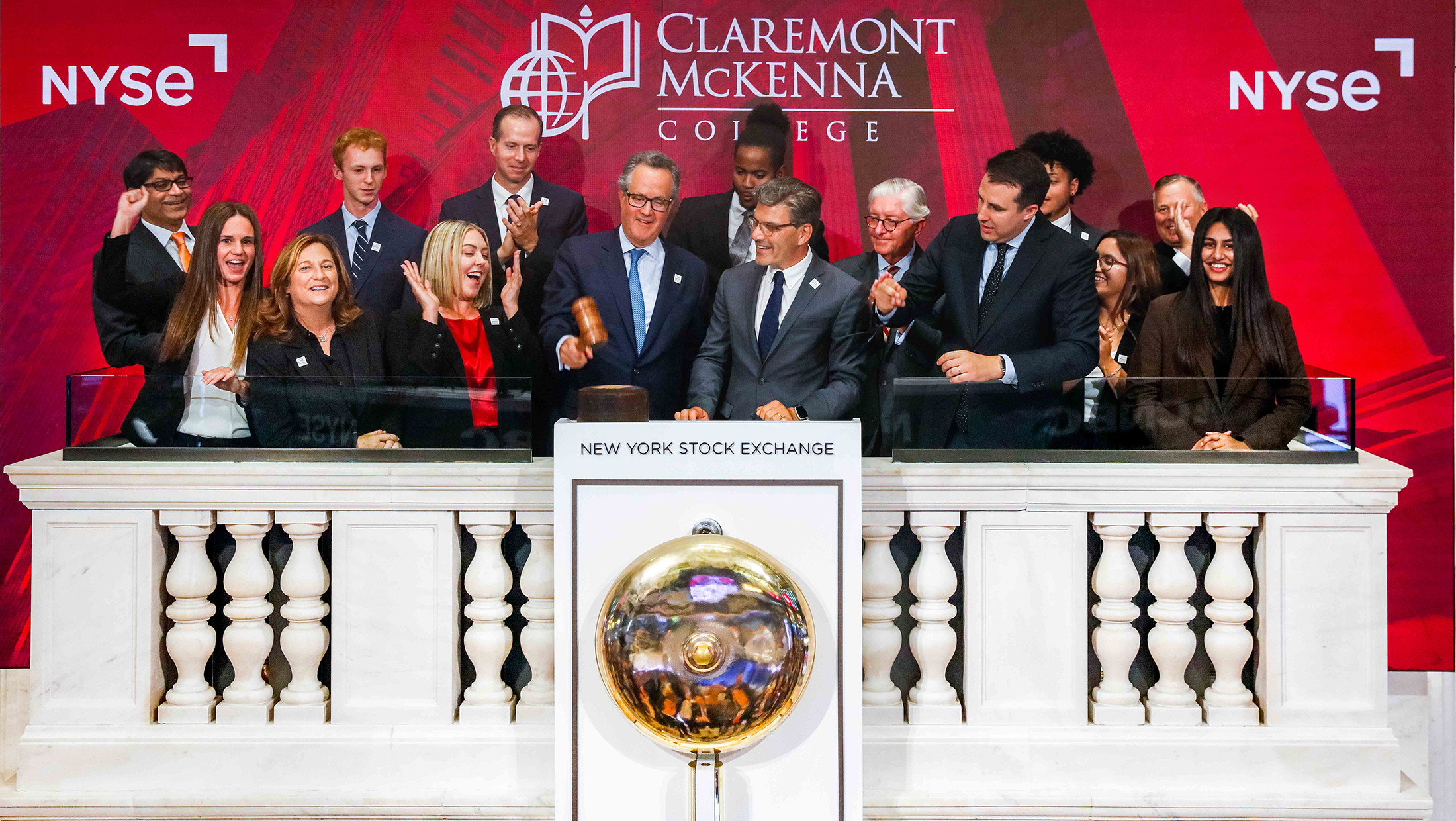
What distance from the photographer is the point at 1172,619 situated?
2.15 metres

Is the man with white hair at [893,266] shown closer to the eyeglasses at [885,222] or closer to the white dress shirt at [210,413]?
the eyeglasses at [885,222]

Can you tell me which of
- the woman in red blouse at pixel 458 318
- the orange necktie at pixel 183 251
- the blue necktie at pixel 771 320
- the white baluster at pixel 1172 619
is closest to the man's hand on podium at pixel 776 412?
the blue necktie at pixel 771 320

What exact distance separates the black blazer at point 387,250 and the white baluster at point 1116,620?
3077 mm

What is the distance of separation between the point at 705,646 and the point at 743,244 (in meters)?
2.76

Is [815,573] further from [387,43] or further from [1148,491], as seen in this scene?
[387,43]

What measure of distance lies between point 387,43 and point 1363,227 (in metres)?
4.01

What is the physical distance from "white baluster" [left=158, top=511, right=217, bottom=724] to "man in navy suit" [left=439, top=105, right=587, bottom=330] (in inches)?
89.3

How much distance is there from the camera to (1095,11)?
4195mm

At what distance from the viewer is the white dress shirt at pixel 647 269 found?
4320 mm

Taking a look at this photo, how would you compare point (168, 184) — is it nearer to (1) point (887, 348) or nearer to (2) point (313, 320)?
(2) point (313, 320)

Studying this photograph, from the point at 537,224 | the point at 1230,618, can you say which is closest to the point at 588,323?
the point at 537,224

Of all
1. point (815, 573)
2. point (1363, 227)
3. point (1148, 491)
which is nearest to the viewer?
point (815, 573)

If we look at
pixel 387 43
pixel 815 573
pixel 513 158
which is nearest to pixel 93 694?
pixel 815 573

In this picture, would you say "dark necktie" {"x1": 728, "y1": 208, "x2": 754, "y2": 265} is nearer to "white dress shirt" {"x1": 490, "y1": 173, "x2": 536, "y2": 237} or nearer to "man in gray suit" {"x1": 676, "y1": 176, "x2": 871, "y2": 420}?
"man in gray suit" {"x1": 676, "y1": 176, "x2": 871, "y2": 420}
